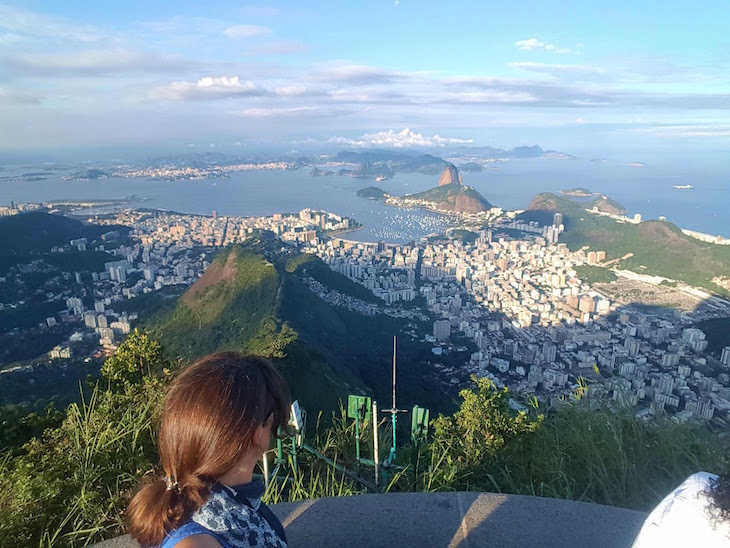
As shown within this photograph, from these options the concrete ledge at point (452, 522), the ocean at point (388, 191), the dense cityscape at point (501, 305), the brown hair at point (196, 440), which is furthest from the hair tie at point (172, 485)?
the ocean at point (388, 191)

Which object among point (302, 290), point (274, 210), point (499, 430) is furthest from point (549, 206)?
point (499, 430)

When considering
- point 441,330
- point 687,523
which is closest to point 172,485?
point 687,523

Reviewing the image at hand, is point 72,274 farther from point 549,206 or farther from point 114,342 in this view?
point 549,206

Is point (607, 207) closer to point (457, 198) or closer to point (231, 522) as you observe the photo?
point (457, 198)

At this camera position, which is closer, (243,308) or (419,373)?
(419,373)

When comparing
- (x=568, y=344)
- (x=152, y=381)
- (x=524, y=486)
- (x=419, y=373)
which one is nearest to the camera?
(x=524, y=486)

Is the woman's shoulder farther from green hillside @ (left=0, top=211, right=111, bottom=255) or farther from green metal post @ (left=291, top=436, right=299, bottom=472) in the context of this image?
green hillside @ (left=0, top=211, right=111, bottom=255)
